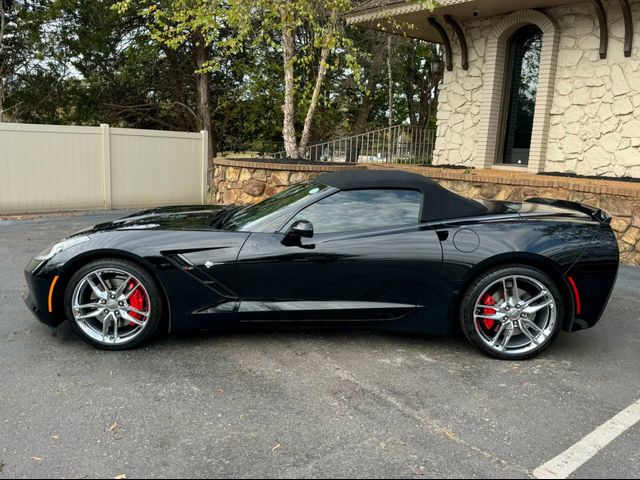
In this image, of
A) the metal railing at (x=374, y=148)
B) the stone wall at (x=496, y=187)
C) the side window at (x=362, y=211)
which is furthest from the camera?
the metal railing at (x=374, y=148)

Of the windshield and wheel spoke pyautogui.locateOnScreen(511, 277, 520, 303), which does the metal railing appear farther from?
wheel spoke pyautogui.locateOnScreen(511, 277, 520, 303)

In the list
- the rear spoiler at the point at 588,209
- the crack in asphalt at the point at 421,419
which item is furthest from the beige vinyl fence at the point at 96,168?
the rear spoiler at the point at 588,209

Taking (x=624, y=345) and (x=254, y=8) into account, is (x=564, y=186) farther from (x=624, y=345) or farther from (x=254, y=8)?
(x=254, y=8)

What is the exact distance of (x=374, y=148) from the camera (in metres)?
13.1

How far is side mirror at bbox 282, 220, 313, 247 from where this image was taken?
3.84 metres

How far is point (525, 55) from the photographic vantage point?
36.4 ft

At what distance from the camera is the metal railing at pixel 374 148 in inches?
514

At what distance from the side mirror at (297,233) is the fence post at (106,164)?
8.80 metres

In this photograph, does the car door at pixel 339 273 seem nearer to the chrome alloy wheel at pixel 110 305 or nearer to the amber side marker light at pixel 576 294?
the chrome alloy wheel at pixel 110 305

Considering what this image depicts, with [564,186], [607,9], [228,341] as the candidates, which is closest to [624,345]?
[228,341]

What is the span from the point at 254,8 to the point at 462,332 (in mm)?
7609

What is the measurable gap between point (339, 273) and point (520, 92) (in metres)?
8.97

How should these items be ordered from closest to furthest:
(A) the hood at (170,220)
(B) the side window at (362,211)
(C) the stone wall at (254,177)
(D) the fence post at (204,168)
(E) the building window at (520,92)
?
(B) the side window at (362,211) < (A) the hood at (170,220) < (C) the stone wall at (254,177) < (E) the building window at (520,92) < (D) the fence post at (204,168)

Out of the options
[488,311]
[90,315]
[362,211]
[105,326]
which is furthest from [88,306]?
[488,311]
